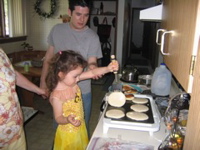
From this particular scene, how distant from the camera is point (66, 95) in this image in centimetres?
118

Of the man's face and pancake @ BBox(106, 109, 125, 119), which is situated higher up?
the man's face

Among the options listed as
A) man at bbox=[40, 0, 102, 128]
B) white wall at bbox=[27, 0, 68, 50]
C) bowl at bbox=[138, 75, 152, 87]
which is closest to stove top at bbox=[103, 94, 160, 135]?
man at bbox=[40, 0, 102, 128]

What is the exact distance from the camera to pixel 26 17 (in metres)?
4.34

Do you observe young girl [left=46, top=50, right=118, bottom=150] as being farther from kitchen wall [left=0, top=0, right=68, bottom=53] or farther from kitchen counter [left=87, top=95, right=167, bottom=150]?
kitchen wall [left=0, top=0, right=68, bottom=53]

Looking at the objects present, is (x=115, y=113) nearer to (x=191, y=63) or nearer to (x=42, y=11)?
(x=191, y=63)

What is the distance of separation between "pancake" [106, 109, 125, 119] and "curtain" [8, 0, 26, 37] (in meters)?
3.48

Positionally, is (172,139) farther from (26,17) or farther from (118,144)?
(26,17)

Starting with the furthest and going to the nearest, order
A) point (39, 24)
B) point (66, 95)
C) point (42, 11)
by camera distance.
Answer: point (39, 24) → point (42, 11) → point (66, 95)

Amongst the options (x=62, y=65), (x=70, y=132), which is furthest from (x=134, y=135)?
(x=62, y=65)

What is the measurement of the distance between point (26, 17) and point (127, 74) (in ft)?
10.4

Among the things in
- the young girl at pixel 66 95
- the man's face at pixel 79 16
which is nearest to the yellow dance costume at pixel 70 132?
the young girl at pixel 66 95

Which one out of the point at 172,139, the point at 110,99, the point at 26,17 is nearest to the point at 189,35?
the point at 172,139

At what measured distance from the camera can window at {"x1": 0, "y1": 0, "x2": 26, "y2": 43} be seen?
12.2 ft

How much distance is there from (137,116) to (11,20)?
3.69 meters
